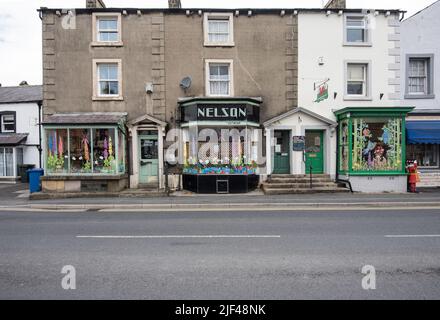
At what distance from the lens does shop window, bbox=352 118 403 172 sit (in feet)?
47.5

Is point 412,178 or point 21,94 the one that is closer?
point 412,178

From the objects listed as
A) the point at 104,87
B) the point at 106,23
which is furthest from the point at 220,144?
the point at 106,23

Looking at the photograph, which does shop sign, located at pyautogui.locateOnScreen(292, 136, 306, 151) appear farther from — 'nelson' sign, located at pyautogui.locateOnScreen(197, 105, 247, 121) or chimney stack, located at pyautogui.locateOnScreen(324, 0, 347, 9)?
chimney stack, located at pyautogui.locateOnScreen(324, 0, 347, 9)

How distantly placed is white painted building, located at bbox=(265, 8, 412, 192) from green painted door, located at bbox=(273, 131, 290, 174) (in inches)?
2.1

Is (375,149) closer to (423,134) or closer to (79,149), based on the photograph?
(423,134)

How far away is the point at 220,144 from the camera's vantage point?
14.7m

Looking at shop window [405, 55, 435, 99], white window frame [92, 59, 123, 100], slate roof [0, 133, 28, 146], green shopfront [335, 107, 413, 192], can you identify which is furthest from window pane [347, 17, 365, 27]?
slate roof [0, 133, 28, 146]

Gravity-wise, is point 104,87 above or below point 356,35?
below

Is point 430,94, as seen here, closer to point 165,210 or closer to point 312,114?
point 312,114

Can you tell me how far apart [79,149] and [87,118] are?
Answer: 5.07 feet

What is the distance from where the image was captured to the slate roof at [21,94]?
22688 millimetres

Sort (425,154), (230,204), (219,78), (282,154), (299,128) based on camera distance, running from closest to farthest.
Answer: (230,204) < (299,128) < (219,78) < (282,154) < (425,154)

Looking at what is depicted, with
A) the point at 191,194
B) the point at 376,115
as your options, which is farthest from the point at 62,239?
the point at 376,115

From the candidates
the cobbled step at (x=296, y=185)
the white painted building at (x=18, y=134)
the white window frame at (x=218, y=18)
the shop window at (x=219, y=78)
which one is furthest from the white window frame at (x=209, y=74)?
the white painted building at (x=18, y=134)
